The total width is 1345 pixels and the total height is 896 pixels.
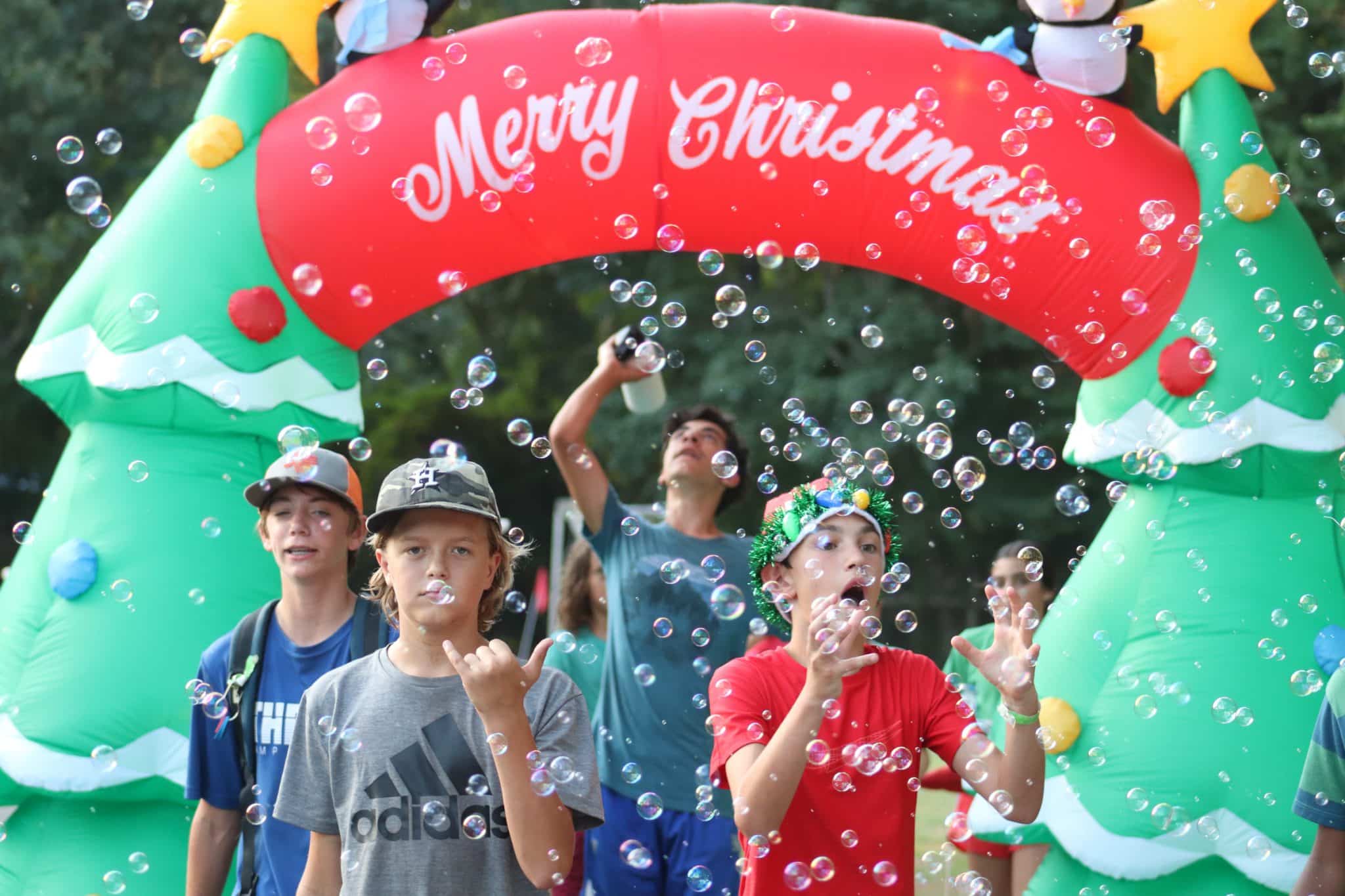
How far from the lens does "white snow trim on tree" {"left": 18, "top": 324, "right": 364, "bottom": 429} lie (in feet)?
15.3

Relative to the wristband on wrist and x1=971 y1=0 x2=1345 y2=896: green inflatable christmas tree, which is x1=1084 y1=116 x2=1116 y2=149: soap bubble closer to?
x1=971 y1=0 x2=1345 y2=896: green inflatable christmas tree

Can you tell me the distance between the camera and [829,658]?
232 cm

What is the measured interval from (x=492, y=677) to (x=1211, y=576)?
110 inches

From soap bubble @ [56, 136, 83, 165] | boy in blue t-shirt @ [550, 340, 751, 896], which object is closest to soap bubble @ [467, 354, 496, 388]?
boy in blue t-shirt @ [550, 340, 751, 896]

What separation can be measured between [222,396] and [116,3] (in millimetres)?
10785

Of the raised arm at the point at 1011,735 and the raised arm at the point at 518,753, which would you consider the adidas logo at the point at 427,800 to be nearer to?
the raised arm at the point at 518,753

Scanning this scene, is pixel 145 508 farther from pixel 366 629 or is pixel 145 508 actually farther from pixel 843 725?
pixel 843 725

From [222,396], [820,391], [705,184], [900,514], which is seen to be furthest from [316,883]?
[900,514]

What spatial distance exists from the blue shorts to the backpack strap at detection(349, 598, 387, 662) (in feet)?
3.98

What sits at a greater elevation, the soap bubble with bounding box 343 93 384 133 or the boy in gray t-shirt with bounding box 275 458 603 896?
the soap bubble with bounding box 343 93 384 133

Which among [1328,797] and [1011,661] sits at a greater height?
[1011,661]

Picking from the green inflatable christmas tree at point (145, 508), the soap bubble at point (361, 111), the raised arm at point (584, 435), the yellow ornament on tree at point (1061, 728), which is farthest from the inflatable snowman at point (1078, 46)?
the green inflatable christmas tree at point (145, 508)

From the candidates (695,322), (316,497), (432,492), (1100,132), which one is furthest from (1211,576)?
(695,322)

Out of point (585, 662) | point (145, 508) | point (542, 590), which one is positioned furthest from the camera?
point (542, 590)
